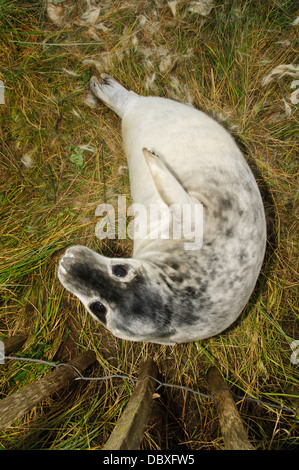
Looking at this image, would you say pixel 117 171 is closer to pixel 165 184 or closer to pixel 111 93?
pixel 111 93

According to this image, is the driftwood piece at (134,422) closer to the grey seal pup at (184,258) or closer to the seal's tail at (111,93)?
the grey seal pup at (184,258)

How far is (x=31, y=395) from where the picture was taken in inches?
83.2

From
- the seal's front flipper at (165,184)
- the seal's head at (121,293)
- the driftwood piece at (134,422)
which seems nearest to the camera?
the driftwood piece at (134,422)

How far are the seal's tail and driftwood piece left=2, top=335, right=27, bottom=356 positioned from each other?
2313mm

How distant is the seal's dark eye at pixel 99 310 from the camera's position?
1.72m

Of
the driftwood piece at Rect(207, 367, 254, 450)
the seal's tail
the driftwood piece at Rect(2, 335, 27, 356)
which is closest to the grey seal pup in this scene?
the driftwood piece at Rect(207, 367, 254, 450)

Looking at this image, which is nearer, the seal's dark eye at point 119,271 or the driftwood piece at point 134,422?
the driftwood piece at point 134,422

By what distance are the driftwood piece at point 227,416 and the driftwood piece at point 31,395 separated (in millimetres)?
1132

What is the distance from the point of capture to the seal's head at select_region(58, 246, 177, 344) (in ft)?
5.52

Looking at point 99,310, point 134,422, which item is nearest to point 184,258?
point 99,310

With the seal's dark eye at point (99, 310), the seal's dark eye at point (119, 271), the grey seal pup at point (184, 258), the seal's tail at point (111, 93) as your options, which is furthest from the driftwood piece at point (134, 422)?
A: the seal's tail at point (111, 93)

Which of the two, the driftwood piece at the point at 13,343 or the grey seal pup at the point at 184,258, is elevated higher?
the grey seal pup at the point at 184,258

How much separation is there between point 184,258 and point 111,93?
78.9 inches

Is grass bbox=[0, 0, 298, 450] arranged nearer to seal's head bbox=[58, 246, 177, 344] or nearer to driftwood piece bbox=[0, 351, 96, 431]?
driftwood piece bbox=[0, 351, 96, 431]
